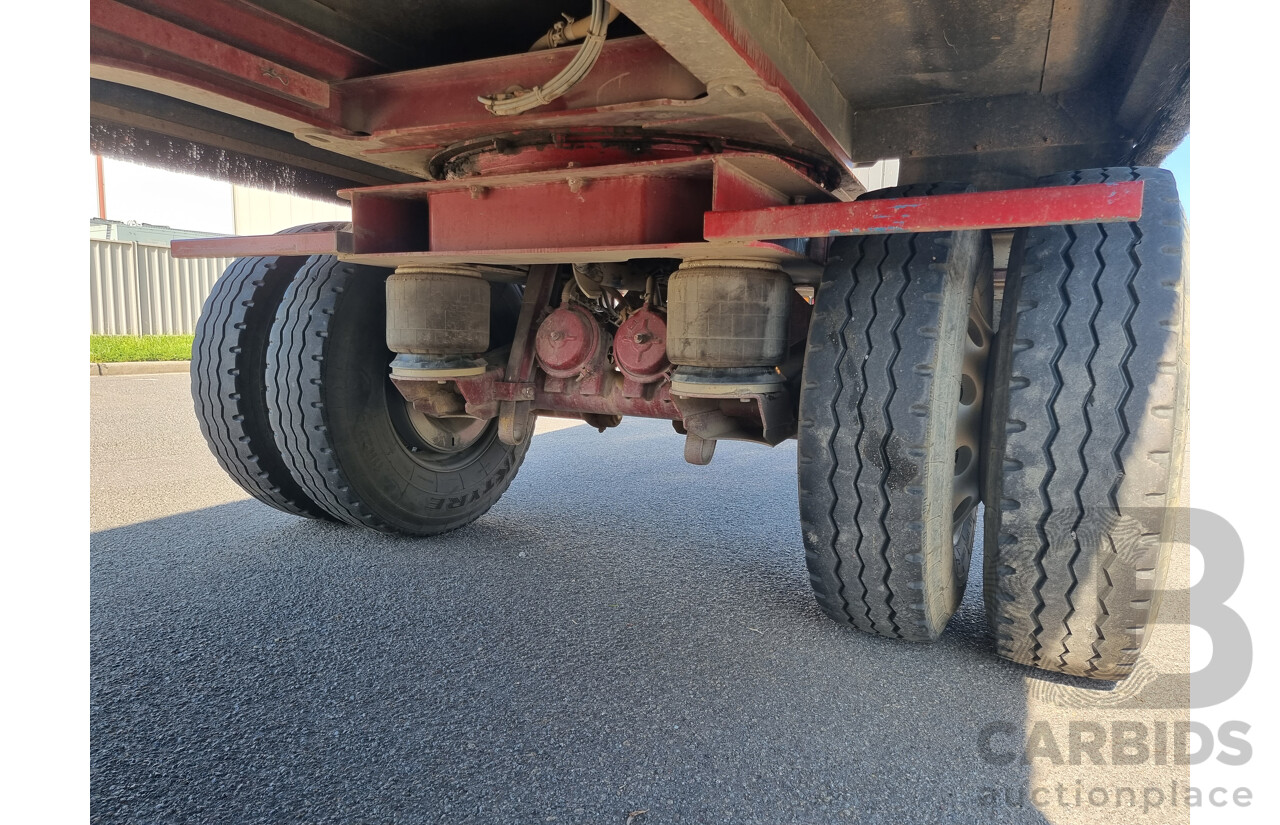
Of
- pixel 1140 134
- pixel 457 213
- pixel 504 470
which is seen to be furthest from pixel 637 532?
pixel 1140 134

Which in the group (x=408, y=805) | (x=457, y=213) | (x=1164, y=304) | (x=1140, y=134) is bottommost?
(x=408, y=805)

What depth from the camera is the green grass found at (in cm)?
1146

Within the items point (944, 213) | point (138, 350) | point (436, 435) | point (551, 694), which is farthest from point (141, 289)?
point (944, 213)

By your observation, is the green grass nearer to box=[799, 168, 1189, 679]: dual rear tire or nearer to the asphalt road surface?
the asphalt road surface

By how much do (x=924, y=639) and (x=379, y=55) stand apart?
8.18 feet

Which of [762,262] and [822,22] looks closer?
[822,22]

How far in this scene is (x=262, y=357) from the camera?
10.6ft

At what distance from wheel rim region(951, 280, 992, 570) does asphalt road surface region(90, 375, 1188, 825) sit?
0.44m

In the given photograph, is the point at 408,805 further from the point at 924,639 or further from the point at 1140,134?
the point at 1140,134

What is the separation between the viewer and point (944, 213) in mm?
1652

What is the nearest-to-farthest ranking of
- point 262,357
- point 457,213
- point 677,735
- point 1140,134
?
point 677,735
point 457,213
point 1140,134
point 262,357

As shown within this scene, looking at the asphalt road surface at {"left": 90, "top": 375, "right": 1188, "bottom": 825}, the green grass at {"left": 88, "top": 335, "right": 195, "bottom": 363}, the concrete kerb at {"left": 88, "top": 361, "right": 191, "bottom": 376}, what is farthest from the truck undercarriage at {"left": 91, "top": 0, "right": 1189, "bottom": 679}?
the green grass at {"left": 88, "top": 335, "right": 195, "bottom": 363}

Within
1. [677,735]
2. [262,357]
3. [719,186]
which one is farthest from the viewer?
[262,357]

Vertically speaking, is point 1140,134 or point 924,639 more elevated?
point 1140,134
